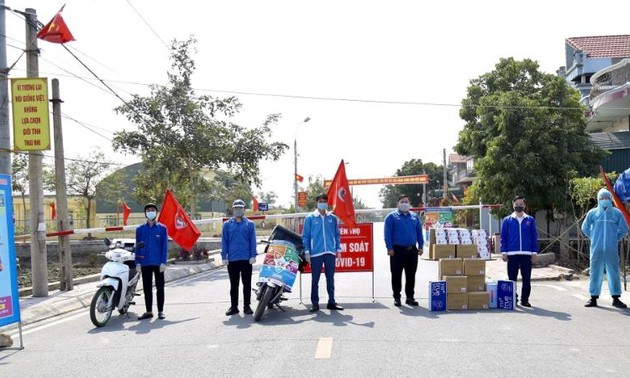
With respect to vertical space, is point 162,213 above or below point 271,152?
below

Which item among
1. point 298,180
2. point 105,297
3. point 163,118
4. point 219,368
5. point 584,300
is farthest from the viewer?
point 298,180

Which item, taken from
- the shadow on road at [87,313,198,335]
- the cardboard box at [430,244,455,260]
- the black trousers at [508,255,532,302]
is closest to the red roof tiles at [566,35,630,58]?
the black trousers at [508,255,532,302]

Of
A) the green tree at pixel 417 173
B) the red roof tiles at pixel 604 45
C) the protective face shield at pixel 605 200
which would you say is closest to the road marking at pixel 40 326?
the protective face shield at pixel 605 200

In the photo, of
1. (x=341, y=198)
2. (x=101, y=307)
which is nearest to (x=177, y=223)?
(x=341, y=198)

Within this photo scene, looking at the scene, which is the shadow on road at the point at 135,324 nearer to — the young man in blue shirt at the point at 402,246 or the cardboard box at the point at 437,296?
the young man in blue shirt at the point at 402,246

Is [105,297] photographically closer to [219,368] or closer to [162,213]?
[219,368]

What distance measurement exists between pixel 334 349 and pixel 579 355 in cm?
265

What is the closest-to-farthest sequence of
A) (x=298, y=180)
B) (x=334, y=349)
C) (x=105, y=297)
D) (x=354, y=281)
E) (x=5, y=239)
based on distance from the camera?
(x=334, y=349), (x=5, y=239), (x=105, y=297), (x=354, y=281), (x=298, y=180)

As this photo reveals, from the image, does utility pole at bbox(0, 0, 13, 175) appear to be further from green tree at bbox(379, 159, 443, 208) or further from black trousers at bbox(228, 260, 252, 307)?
green tree at bbox(379, 159, 443, 208)

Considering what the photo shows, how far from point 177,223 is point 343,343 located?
8.45m

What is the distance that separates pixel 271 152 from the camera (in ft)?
81.1

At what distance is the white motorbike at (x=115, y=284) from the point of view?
29.9ft

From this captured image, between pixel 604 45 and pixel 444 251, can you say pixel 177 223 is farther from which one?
pixel 604 45

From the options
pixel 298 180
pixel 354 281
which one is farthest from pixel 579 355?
pixel 298 180
